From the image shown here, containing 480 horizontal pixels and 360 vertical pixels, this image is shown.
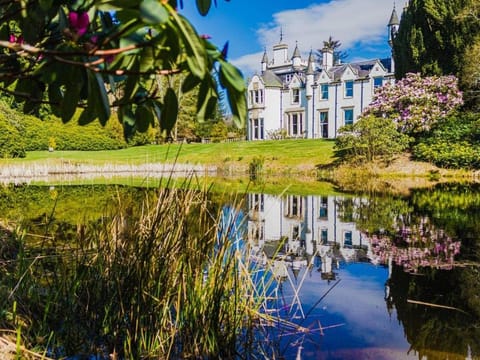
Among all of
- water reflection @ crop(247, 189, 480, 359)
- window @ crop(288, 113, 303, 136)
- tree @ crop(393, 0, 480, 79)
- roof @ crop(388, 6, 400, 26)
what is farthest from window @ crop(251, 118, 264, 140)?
water reflection @ crop(247, 189, 480, 359)

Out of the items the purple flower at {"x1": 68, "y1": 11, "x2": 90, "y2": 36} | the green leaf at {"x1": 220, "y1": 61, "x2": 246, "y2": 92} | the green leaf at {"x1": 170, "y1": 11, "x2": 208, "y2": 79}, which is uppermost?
the purple flower at {"x1": 68, "y1": 11, "x2": 90, "y2": 36}

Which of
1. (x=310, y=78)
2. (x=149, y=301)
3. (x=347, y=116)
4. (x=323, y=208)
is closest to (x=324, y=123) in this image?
(x=347, y=116)

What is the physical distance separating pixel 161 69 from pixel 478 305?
4261 mm

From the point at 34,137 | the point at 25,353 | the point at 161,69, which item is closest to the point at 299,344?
the point at 25,353

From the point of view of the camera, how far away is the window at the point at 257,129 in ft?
147

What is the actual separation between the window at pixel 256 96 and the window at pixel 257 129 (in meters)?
1.67

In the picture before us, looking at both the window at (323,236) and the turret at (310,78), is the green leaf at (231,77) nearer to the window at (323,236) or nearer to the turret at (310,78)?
the window at (323,236)

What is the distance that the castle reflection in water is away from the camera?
6744 mm

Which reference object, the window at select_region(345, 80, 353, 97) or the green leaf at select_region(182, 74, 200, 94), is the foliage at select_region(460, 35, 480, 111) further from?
the green leaf at select_region(182, 74, 200, 94)

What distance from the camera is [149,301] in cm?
328

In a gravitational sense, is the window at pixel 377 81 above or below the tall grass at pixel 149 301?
above

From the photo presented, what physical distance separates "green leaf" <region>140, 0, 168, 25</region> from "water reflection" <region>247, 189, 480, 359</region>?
1898 mm

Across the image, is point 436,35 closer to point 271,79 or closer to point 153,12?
point 271,79

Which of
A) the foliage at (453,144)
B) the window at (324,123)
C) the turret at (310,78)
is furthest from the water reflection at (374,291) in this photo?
the turret at (310,78)
